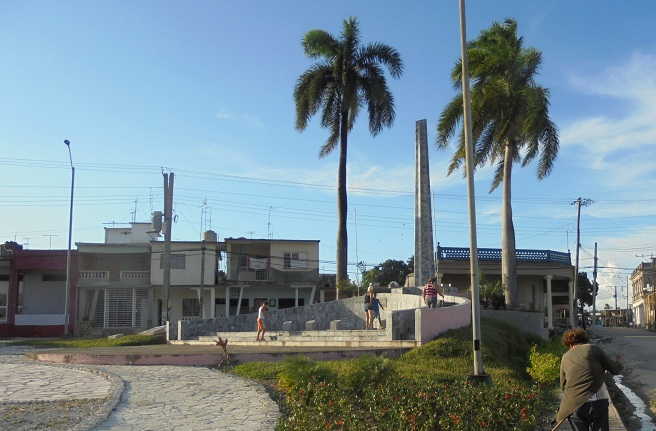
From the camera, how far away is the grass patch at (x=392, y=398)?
25.7ft

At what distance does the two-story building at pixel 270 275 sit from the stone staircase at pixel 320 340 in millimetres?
17651

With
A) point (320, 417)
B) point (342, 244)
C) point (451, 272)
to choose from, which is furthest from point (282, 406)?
point (451, 272)

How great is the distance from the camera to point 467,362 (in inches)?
626

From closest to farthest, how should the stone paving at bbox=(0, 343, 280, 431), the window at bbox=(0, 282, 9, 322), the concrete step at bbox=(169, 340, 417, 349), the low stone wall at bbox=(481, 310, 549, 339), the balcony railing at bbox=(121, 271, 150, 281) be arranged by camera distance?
1. the stone paving at bbox=(0, 343, 280, 431)
2. the concrete step at bbox=(169, 340, 417, 349)
3. the low stone wall at bbox=(481, 310, 549, 339)
4. the window at bbox=(0, 282, 9, 322)
5. the balcony railing at bbox=(121, 271, 150, 281)

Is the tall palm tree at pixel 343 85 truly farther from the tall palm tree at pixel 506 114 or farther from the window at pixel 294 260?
the window at pixel 294 260

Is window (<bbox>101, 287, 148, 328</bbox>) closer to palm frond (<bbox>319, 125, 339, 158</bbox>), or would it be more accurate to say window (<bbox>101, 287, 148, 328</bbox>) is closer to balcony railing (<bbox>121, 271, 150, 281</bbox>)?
balcony railing (<bbox>121, 271, 150, 281</bbox>)

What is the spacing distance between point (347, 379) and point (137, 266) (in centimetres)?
3434

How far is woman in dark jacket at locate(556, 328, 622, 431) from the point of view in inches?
274

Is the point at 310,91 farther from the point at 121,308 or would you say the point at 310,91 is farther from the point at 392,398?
the point at 392,398

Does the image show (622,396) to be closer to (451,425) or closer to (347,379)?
(347,379)

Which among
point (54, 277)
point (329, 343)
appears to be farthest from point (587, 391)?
point (54, 277)

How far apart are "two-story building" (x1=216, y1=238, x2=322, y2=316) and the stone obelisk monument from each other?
1411 cm

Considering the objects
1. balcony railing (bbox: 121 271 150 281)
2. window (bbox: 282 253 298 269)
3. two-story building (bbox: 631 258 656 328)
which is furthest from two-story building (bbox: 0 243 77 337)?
two-story building (bbox: 631 258 656 328)

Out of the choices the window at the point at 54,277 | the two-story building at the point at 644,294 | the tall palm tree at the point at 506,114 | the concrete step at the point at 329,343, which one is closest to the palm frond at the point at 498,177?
the tall palm tree at the point at 506,114
